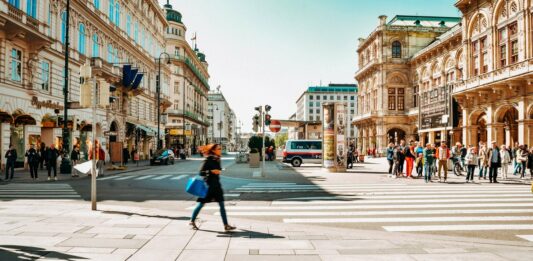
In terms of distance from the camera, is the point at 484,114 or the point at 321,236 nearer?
the point at 321,236

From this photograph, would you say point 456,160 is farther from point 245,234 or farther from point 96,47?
point 96,47

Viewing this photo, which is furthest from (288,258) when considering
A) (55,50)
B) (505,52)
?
(505,52)

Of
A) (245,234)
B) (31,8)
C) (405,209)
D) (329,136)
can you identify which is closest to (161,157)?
(31,8)

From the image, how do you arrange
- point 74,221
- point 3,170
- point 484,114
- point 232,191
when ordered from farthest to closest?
point 484,114
point 3,170
point 232,191
point 74,221

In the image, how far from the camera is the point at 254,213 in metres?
9.23

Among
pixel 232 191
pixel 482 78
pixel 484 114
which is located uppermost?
pixel 482 78

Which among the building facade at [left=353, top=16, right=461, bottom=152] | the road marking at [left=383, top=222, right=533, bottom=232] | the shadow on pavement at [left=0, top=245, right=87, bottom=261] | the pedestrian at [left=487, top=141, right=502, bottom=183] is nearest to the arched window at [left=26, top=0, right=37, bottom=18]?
the shadow on pavement at [left=0, top=245, right=87, bottom=261]

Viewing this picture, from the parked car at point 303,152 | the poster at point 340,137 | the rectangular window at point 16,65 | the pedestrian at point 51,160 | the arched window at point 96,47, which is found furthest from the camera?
the arched window at point 96,47

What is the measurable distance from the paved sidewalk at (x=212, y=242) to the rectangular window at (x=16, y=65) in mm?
18343

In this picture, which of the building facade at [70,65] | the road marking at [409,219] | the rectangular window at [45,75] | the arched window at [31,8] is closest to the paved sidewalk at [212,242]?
the road marking at [409,219]

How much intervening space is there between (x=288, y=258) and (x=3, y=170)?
22159 millimetres

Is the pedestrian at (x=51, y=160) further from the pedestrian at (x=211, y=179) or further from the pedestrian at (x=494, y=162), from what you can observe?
the pedestrian at (x=494, y=162)

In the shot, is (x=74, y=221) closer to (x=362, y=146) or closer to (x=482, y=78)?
(x=482, y=78)

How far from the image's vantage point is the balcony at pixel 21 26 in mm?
20953
